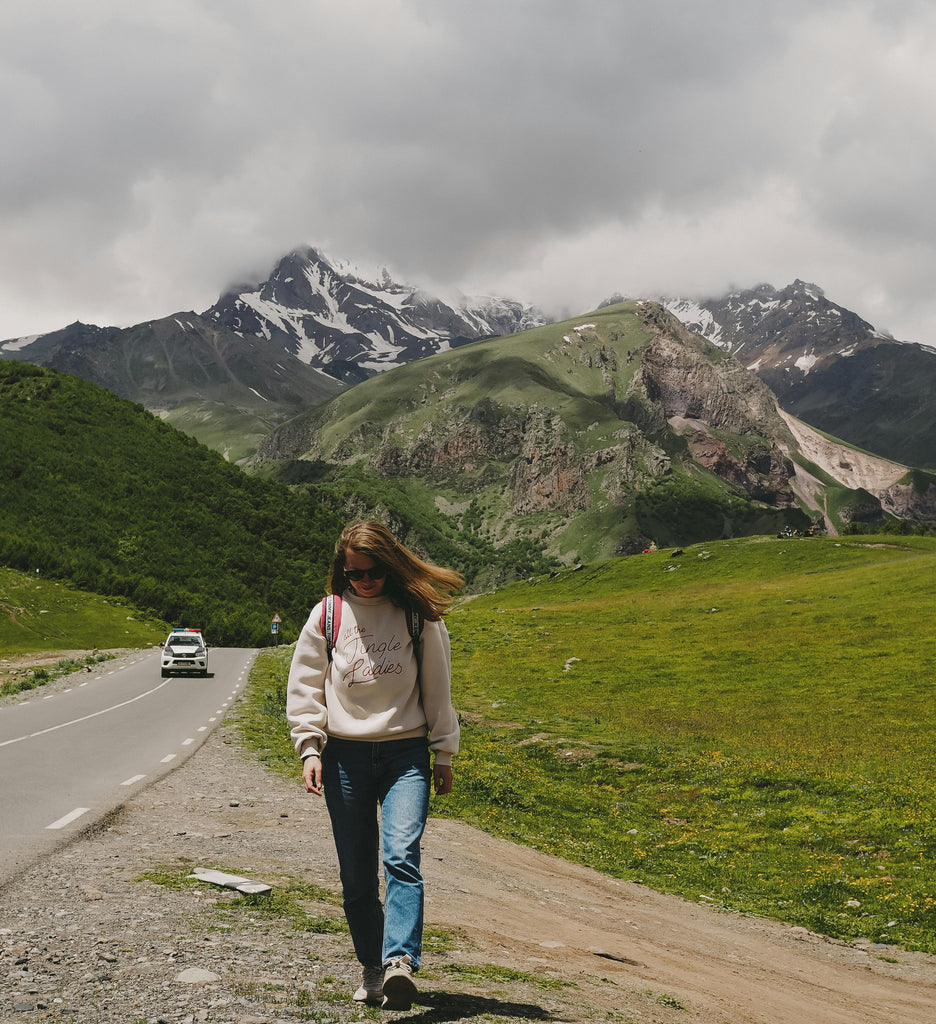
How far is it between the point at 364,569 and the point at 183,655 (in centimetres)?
4582

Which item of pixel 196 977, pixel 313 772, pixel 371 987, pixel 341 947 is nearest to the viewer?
pixel 371 987

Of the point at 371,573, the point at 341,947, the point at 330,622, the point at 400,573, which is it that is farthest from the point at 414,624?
the point at 341,947

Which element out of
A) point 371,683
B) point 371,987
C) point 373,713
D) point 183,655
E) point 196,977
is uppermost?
point 371,683

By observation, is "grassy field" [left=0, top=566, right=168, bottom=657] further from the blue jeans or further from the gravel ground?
the blue jeans

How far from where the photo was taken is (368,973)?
21.1ft

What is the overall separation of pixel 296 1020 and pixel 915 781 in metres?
21.4

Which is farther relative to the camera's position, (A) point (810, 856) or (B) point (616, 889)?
(A) point (810, 856)

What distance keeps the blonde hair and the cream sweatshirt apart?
127mm

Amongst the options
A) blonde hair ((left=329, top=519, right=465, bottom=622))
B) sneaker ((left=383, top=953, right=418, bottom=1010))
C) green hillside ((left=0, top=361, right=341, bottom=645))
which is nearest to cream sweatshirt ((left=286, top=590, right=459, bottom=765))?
blonde hair ((left=329, top=519, right=465, bottom=622))

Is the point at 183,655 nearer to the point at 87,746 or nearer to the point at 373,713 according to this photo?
the point at 87,746

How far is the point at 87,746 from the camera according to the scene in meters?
23.0

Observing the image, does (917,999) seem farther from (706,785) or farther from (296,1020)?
(706,785)

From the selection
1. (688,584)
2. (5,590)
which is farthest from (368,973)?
(688,584)

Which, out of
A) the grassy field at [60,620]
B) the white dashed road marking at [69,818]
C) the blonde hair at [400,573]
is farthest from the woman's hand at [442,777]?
the grassy field at [60,620]
